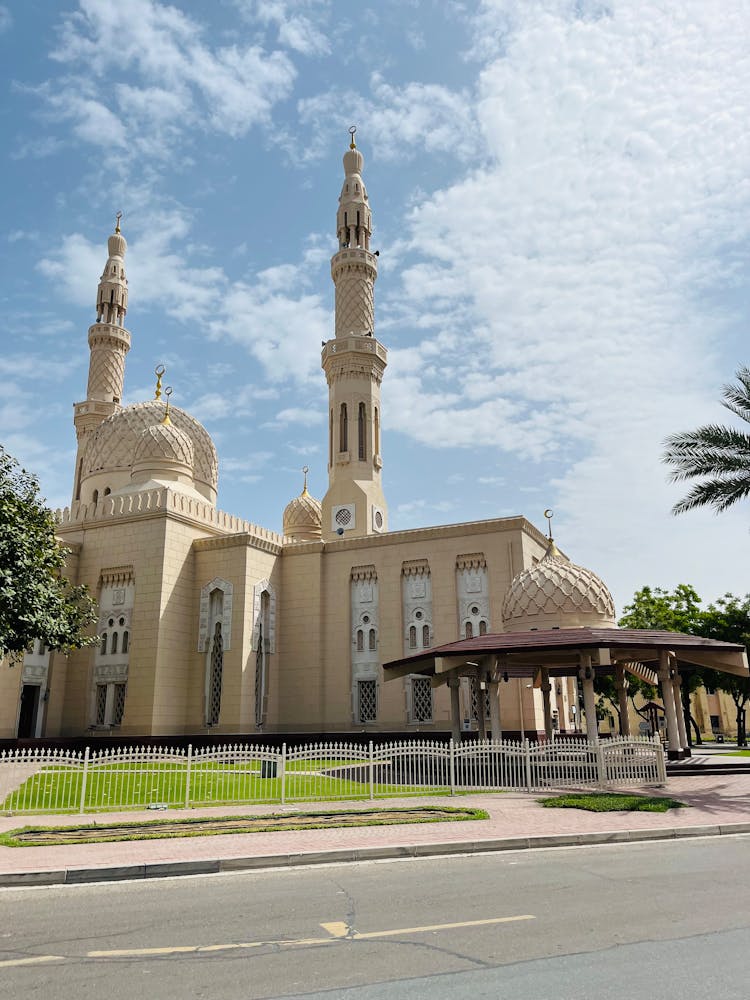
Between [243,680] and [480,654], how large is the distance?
11721mm

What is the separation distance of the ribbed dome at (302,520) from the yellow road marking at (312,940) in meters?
34.4

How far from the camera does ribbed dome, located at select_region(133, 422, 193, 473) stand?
111ft

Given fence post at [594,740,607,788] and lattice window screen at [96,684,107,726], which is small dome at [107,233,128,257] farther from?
fence post at [594,740,607,788]

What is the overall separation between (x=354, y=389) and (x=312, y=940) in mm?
31234

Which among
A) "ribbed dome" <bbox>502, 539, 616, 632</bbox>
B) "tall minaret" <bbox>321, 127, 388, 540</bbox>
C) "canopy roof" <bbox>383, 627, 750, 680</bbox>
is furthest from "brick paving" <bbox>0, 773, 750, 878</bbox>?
"tall minaret" <bbox>321, 127, 388, 540</bbox>

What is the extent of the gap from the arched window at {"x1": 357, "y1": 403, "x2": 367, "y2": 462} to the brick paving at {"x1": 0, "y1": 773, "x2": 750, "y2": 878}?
2080cm

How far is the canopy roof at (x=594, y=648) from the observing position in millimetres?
18688

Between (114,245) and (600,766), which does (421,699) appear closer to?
(600,766)

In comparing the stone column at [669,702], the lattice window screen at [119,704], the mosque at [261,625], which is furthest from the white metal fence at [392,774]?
the lattice window screen at [119,704]

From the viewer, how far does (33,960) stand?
→ 541cm

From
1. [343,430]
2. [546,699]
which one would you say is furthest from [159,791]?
[343,430]

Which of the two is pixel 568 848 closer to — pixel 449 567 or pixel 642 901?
pixel 642 901

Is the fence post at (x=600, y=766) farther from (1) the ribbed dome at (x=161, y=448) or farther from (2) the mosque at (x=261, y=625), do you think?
(1) the ribbed dome at (x=161, y=448)

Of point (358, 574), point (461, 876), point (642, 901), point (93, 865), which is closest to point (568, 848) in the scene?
point (461, 876)
